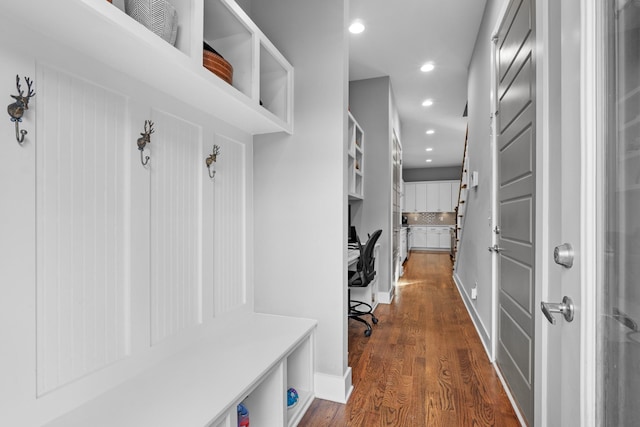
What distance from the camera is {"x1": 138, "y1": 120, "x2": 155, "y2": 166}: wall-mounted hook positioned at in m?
1.23

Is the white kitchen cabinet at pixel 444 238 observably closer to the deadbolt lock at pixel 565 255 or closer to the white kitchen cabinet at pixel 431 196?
the white kitchen cabinet at pixel 431 196

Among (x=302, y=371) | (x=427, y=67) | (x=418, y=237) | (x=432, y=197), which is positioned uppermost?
(x=427, y=67)

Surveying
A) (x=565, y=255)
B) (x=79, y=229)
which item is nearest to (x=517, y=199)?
(x=565, y=255)

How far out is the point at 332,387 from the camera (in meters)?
1.83

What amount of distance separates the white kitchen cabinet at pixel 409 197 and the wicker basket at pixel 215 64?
9897 millimetres

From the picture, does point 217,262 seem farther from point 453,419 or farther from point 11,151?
point 453,419

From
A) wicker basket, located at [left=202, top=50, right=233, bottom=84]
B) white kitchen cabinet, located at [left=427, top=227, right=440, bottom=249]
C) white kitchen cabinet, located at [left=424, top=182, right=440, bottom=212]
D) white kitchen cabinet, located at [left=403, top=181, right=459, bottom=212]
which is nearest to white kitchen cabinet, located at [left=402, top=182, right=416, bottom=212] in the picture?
white kitchen cabinet, located at [left=403, top=181, right=459, bottom=212]

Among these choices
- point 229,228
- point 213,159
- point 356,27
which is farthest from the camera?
point 356,27

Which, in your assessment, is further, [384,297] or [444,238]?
[444,238]

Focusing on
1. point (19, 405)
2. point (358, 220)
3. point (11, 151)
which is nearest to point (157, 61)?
point (11, 151)

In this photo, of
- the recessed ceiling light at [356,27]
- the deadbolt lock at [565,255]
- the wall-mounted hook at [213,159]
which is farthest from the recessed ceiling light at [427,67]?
the deadbolt lock at [565,255]

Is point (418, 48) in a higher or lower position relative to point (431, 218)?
higher

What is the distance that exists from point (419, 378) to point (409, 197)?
910cm

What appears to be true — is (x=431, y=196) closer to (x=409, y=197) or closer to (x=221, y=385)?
(x=409, y=197)
